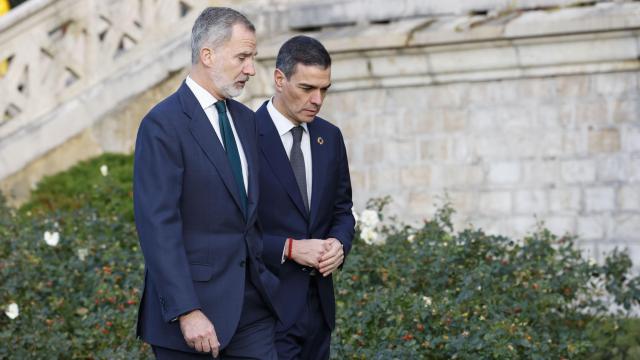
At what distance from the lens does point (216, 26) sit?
452cm

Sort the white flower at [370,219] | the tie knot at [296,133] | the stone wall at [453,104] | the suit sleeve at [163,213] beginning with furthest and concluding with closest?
the stone wall at [453,104] < the white flower at [370,219] < the tie knot at [296,133] < the suit sleeve at [163,213]

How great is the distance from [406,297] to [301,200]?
1.81 meters

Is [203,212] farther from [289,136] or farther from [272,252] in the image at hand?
[289,136]

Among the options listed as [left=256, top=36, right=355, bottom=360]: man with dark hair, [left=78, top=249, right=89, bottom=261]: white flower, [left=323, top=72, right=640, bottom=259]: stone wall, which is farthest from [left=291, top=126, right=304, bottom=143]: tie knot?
[left=323, top=72, right=640, bottom=259]: stone wall

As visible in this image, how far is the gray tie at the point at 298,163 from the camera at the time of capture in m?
5.16

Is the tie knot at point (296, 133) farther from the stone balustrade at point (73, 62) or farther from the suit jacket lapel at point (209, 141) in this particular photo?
the stone balustrade at point (73, 62)

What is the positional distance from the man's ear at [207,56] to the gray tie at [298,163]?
28.6 inches

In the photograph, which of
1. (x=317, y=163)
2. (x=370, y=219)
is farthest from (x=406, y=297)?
(x=317, y=163)

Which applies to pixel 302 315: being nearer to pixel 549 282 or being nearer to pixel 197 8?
pixel 549 282

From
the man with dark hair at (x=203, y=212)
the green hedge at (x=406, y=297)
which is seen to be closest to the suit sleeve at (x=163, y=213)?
the man with dark hair at (x=203, y=212)

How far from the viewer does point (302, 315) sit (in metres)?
5.05

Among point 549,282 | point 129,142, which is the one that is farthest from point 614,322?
point 129,142

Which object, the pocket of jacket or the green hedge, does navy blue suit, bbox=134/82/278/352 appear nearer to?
the pocket of jacket

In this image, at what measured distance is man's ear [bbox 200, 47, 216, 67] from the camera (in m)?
4.54
